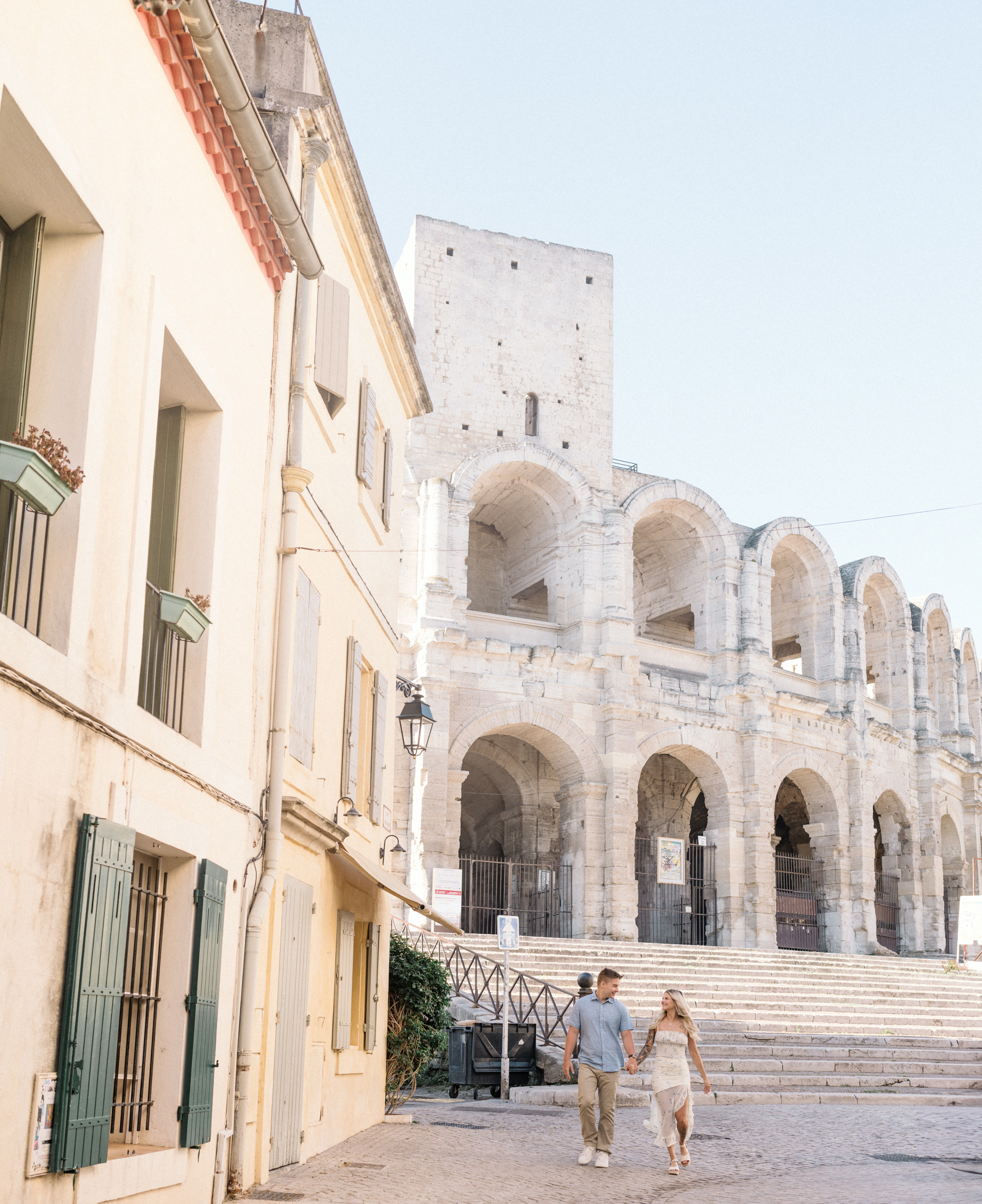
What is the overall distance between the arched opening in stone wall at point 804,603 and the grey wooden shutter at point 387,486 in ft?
58.5

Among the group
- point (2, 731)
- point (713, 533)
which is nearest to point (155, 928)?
point (2, 731)

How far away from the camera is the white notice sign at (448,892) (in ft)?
69.4

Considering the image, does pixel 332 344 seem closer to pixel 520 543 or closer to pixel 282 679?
pixel 282 679

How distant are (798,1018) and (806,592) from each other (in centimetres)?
1314

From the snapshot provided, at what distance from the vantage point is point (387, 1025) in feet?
42.2

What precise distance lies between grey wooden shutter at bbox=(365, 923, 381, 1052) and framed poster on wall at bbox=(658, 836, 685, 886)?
1507 cm

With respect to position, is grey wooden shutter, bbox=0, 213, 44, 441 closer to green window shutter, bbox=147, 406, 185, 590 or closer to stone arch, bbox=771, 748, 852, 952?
green window shutter, bbox=147, 406, 185, 590

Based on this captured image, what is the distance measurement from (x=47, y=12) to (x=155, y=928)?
4203 millimetres

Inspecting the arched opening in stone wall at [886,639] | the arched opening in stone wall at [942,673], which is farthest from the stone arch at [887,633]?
the arched opening in stone wall at [942,673]

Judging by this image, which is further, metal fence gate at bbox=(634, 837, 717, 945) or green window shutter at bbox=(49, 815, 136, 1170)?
metal fence gate at bbox=(634, 837, 717, 945)

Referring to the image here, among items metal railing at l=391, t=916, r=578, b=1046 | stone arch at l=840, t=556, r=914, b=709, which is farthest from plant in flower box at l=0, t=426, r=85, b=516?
stone arch at l=840, t=556, r=914, b=709

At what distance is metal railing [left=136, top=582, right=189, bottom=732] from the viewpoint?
6871mm

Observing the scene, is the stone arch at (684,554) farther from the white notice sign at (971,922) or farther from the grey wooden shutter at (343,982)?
the grey wooden shutter at (343,982)

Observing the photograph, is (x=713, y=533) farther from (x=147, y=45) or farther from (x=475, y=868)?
(x=147, y=45)
